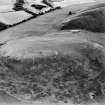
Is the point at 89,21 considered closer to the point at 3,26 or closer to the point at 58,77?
the point at 58,77

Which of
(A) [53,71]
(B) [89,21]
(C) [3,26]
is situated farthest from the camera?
(C) [3,26]

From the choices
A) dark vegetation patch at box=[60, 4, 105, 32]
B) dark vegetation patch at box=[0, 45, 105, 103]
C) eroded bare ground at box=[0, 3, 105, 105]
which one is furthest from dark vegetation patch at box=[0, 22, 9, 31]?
dark vegetation patch at box=[0, 45, 105, 103]

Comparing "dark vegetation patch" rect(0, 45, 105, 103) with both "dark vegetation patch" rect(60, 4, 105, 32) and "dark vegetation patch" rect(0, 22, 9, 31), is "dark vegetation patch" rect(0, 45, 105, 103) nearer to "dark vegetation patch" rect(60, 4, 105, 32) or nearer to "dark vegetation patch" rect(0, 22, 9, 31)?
"dark vegetation patch" rect(60, 4, 105, 32)

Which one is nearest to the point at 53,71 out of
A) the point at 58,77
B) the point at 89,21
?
the point at 58,77

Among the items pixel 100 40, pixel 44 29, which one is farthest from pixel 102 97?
pixel 44 29

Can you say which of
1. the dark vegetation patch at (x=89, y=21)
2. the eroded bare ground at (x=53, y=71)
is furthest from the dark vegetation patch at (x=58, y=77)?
the dark vegetation patch at (x=89, y=21)

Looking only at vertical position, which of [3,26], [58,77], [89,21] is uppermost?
[89,21]
